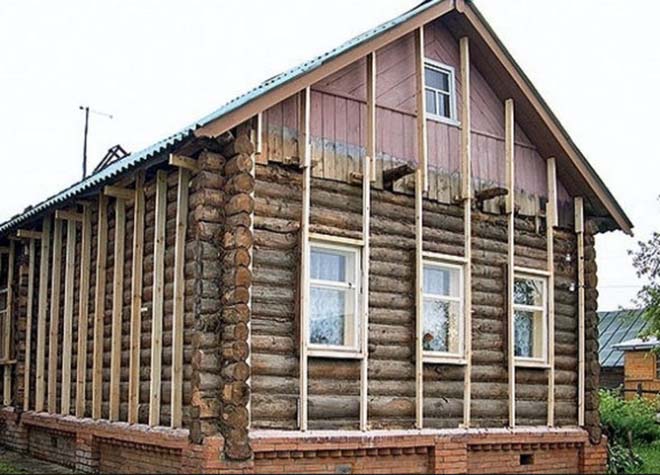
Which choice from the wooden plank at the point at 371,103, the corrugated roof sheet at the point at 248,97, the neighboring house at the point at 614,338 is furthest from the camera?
the neighboring house at the point at 614,338

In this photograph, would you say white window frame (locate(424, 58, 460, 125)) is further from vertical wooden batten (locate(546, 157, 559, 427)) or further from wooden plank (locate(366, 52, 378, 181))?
vertical wooden batten (locate(546, 157, 559, 427))

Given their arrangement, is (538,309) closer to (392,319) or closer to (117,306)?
(392,319)

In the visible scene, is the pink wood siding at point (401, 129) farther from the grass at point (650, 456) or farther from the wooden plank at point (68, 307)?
the wooden plank at point (68, 307)

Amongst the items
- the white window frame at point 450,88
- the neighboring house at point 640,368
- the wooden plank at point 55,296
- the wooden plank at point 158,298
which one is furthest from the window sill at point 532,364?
the neighboring house at point 640,368

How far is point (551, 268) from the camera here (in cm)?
1600

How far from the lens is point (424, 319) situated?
14.4 m

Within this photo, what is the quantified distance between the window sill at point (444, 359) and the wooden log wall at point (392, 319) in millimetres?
97

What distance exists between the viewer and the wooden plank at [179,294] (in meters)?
12.7

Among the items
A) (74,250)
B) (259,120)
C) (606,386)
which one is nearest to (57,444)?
(74,250)

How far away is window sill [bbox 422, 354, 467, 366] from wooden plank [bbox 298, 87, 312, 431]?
7.22 ft

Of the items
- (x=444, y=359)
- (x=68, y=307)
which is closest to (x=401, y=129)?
(x=444, y=359)

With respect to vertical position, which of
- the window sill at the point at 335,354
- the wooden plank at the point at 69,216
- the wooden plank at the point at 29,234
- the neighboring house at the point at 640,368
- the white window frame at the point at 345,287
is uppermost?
the wooden plank at the point at 69,216

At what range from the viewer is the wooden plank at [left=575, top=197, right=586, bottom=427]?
16.2 metres

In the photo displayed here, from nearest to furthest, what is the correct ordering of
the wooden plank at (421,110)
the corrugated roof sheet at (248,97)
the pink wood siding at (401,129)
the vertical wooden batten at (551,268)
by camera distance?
1. the corrugated roof sheet at (248,97)
2. the pink wood siding at (401,129)
3. the wooden plank at (421,110)
4. the vertical wooden batten at (551,268)
